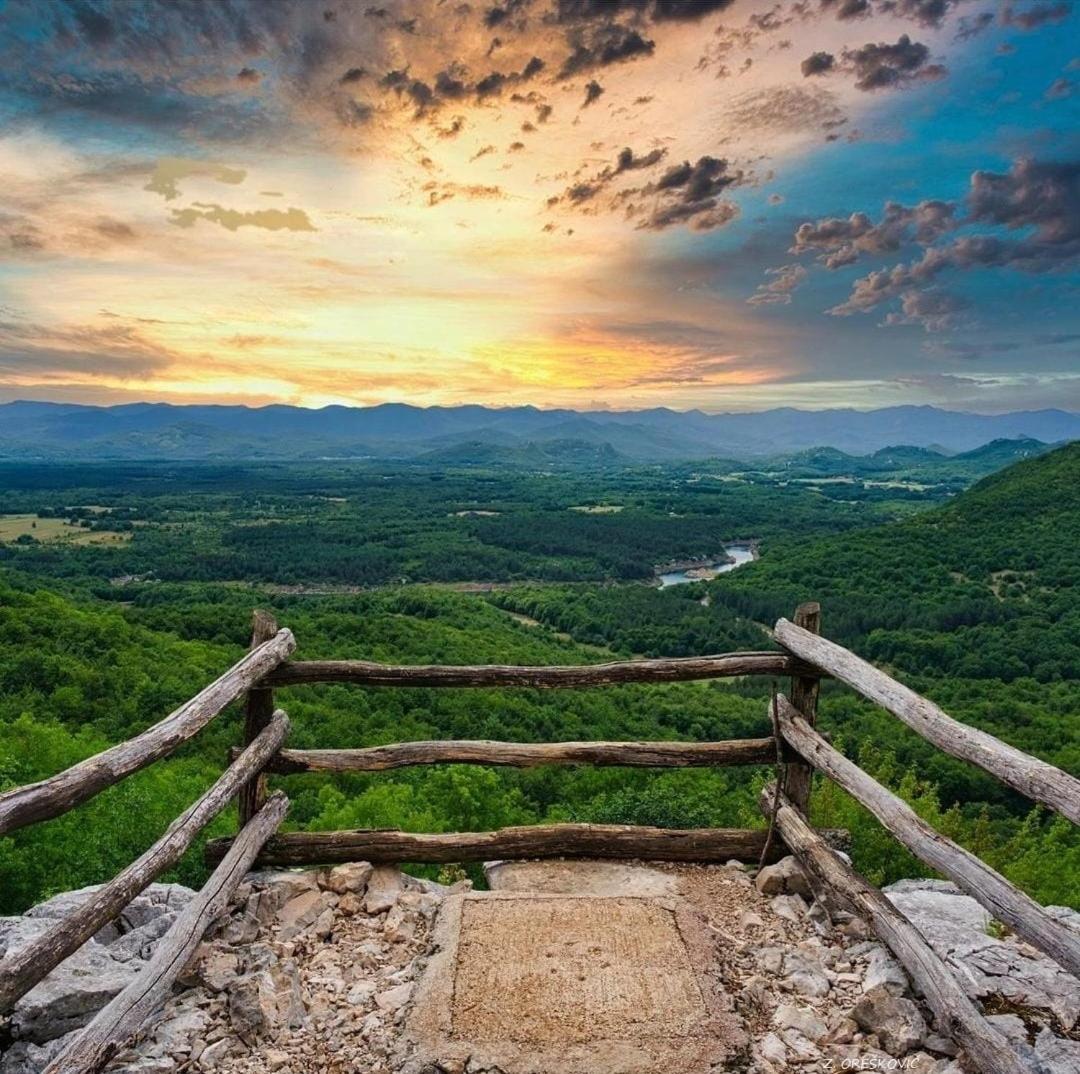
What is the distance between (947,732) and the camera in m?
3.30

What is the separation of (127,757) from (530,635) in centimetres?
5324

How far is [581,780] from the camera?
18.9m

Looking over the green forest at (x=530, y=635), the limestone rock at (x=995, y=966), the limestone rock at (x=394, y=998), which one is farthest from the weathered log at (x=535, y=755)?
the green forest at (x=530, y=635)

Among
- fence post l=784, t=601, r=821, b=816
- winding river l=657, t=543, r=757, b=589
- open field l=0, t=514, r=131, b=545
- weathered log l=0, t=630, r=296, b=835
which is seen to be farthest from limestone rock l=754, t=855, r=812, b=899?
open field l=0, t=514, r=131, b=545

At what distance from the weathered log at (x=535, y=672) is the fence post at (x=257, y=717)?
14cm

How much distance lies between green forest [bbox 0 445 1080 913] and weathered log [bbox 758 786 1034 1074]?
452 cm

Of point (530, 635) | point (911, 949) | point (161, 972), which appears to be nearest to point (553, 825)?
point (911, 949)

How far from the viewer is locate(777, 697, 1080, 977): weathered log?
259 cm

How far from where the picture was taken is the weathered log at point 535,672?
15.5ft

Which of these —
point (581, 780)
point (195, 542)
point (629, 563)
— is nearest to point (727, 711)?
point (581, 780)

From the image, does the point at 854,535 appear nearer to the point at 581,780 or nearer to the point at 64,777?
the point at 581,780

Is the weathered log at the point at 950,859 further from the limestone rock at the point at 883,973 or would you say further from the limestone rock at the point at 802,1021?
the limestone rock at the point at 802,1021

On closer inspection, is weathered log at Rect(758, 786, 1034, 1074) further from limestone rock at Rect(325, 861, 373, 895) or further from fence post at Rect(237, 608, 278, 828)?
fence post at Rect(237, 608, 278, 828)

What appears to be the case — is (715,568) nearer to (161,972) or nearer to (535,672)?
(535,672)
